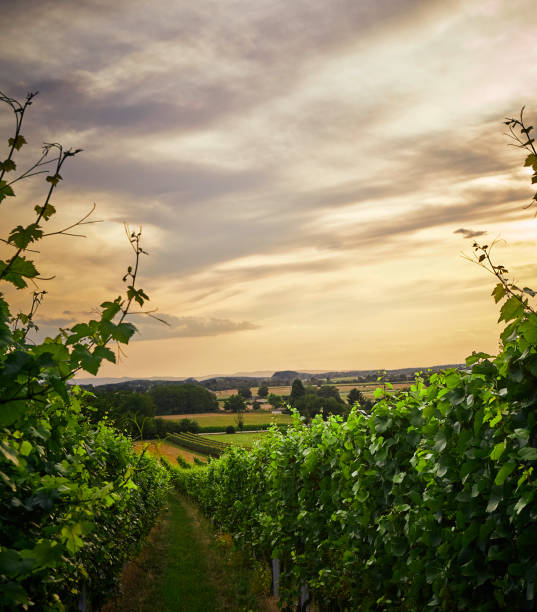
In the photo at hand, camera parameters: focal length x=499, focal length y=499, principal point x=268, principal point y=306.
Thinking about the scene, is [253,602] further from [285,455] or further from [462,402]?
[462,402]

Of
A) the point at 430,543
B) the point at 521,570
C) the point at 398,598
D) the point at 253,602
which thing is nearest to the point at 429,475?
the point at 430,543

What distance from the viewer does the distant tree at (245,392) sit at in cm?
8975

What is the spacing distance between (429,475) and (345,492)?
5.92 feet

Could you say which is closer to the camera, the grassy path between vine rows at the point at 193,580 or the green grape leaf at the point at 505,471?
the green grape leaf at the point at 505,471

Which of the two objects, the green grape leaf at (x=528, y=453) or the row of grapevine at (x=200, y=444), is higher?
the green grape leaf at (x=528, y=453)

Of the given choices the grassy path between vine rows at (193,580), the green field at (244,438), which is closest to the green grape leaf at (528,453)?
the grassy path between vine rows at (193,580)

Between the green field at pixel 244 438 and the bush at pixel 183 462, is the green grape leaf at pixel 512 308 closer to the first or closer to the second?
the green field at pixel 244 438

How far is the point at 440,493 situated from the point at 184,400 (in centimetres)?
10149

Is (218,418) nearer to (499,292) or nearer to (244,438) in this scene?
(244,438)

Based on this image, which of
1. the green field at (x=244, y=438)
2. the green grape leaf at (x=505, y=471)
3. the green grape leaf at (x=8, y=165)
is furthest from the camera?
the green field at (x=244, y=438)

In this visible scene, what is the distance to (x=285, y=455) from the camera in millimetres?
8312

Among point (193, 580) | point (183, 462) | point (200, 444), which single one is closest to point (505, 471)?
point (193, 580)

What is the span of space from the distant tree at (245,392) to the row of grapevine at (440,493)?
275 feet

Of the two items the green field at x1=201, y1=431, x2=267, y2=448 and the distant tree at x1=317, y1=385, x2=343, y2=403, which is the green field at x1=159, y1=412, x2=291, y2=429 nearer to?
the green field at x1=201, y1=431, x2=267, y2=448
